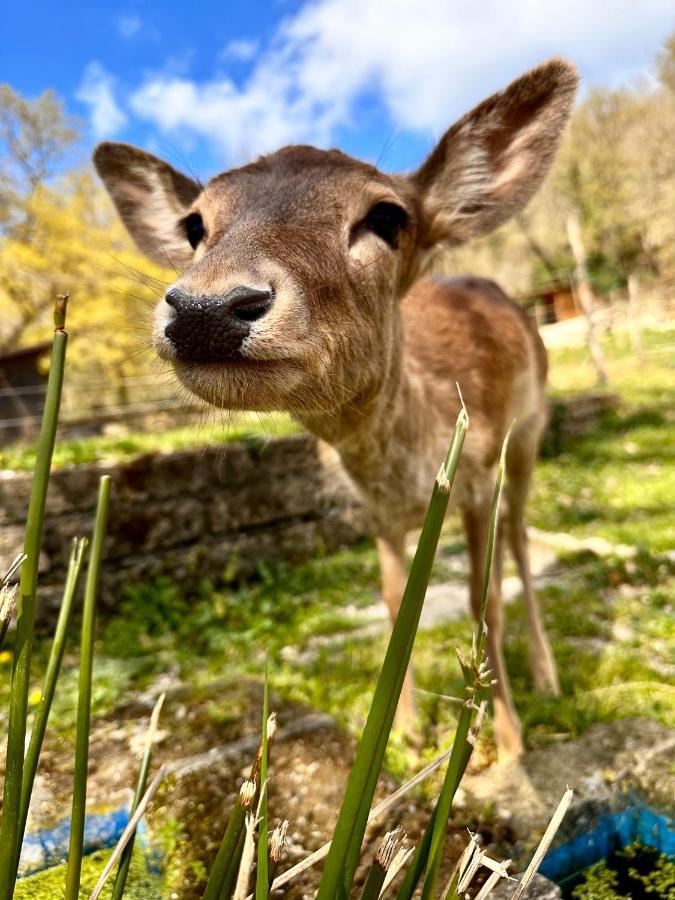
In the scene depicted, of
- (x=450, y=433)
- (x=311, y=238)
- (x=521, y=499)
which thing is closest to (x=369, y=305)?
(x=311, y=238)

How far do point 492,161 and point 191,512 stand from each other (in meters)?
3.32

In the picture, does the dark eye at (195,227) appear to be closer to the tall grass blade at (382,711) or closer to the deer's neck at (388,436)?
the deer's neck at (388,436)

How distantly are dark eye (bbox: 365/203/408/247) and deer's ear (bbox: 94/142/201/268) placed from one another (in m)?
0.99

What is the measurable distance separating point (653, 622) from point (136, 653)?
3.23 meters

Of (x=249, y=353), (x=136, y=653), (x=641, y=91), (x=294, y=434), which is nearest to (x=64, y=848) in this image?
(x=249, y=353)

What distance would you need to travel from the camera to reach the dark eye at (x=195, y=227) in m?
2.30

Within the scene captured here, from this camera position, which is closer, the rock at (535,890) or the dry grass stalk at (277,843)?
the dry grass stalk at (277,843)

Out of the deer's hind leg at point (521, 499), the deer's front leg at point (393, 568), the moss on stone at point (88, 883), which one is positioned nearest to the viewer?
the moss on stone at point (88, 883)

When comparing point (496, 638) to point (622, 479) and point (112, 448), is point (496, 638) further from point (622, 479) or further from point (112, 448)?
point (622, 479)

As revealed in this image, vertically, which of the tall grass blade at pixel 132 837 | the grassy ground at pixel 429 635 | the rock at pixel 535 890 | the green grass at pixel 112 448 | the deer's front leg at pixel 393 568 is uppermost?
the green grass at pixel 112 448

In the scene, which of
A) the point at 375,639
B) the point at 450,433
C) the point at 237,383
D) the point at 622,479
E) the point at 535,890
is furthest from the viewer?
the point at 622,479

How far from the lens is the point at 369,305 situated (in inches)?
85.7

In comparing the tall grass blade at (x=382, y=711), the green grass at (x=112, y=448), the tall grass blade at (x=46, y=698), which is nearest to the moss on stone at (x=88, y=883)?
the tall grass blade at (x=46, y=698)

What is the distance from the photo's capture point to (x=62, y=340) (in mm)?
938
